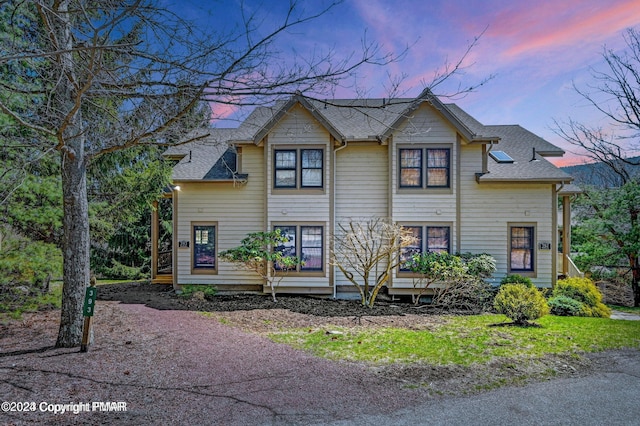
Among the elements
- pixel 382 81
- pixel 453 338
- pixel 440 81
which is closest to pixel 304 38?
pixel 382 81

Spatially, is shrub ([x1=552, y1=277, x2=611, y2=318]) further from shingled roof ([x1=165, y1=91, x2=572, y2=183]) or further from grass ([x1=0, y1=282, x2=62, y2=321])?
grass ([x1=0, y1=282, x2=62, y2=321])

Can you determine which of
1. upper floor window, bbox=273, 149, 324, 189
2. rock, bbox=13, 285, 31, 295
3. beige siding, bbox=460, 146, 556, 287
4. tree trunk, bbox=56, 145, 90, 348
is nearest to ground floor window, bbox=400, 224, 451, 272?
beige siding, bbox=460, 146, 556, 287

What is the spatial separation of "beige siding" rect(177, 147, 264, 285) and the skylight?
341 inches

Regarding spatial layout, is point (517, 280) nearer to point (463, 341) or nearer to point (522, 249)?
point (522, 249)

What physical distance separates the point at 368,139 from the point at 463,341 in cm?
718

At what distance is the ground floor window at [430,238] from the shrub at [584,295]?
3.67m

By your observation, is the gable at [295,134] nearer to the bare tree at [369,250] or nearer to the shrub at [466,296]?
the bare tree at [369,250]

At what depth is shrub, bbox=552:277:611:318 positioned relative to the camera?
1042 cm

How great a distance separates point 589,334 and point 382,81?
24.3 ft

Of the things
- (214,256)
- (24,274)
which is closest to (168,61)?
(24,274)

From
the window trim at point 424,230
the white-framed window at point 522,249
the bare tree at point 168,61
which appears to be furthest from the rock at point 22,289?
the white-framed window at point 522,249

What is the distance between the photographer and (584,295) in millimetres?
10906

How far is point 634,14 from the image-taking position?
11.0 m

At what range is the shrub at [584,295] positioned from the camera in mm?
10422
